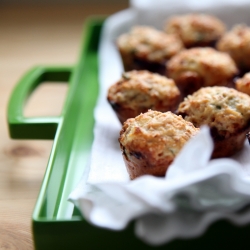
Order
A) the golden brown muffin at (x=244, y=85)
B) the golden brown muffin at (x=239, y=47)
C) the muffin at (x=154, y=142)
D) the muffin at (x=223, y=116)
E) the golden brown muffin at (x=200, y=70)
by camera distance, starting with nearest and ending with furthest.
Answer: the muffin at (x=154, y=142) → the muffin at (x=223, y=116) → the golden brown muffin at (x=244, y=85) → the golden brown muffin at (x=200, y=70) → the golden brown muffin at (x=239, y=47)

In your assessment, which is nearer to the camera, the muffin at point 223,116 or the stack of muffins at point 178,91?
the stack of muffins at point 178,91

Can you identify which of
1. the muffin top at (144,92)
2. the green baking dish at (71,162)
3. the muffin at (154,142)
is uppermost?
the muffin at (154,142)

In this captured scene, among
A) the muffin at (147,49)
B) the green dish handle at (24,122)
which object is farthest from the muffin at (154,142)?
the muffin at (147,49)

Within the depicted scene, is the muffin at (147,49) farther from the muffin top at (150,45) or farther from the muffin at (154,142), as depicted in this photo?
the muffin at (154,142)

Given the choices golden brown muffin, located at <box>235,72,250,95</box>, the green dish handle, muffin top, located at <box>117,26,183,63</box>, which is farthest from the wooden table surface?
golden brown muffin, located at <box>235,72,250,95</box>

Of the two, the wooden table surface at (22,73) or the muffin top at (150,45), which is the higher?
the muffin top at (150,45)

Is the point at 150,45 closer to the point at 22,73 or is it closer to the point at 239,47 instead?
the point at 239,47

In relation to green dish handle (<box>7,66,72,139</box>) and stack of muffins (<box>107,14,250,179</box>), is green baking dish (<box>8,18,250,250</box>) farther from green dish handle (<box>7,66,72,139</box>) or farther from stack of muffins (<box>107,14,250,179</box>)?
stack of muffins (<box>107,14,250,179</box>)

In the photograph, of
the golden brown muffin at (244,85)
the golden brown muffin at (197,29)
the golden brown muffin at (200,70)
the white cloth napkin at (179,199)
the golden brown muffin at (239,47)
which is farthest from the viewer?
the golden brown muffin at (197,29)

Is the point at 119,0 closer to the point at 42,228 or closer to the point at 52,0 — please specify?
the point at 52,0
